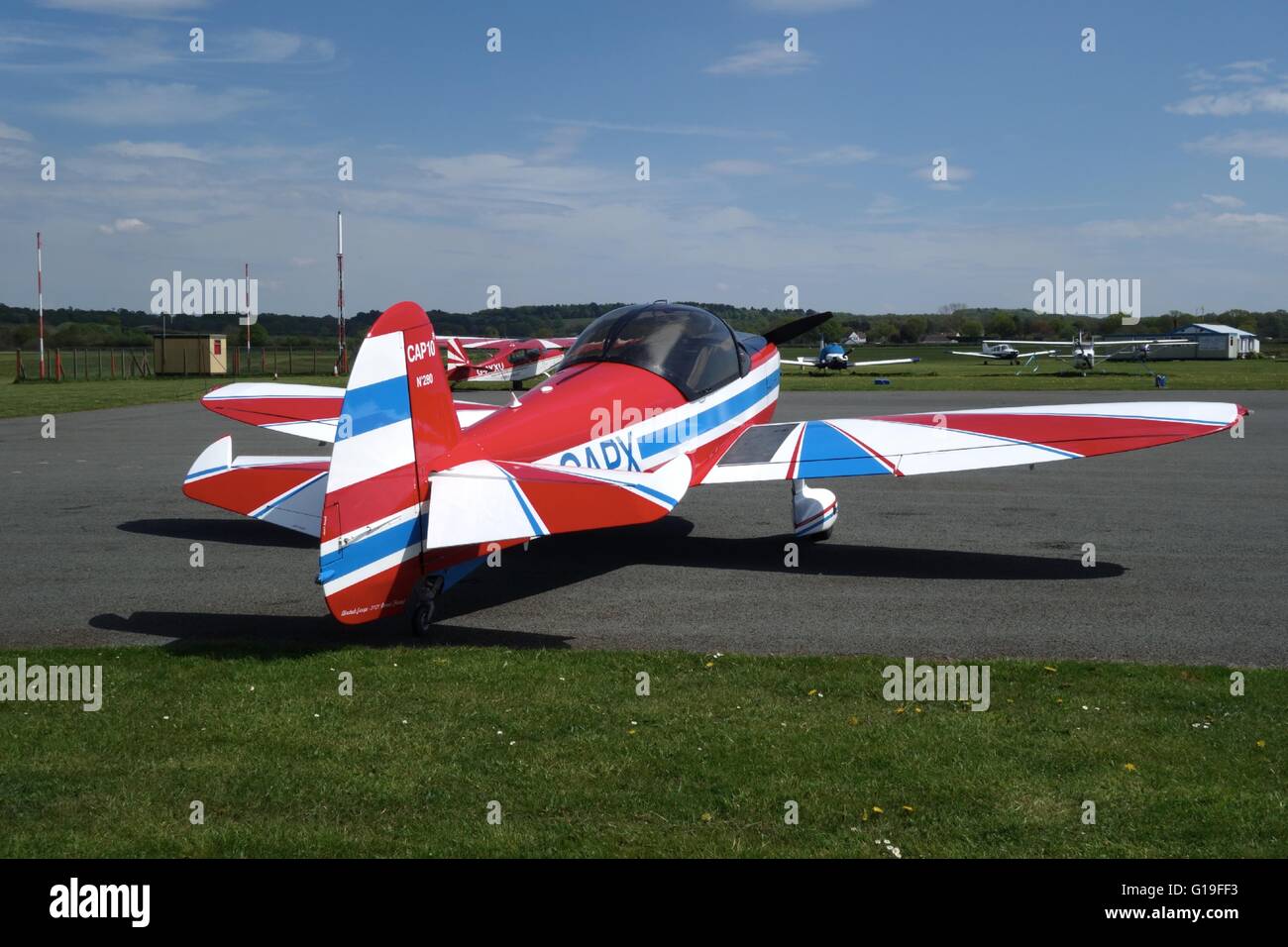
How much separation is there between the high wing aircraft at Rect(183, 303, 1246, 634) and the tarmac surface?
83 centimetres

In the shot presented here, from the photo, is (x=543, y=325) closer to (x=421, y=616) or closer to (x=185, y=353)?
(x=185, y=353)

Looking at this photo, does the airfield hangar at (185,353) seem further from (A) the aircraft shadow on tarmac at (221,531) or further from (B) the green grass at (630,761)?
(B) the green grass at (630,761)

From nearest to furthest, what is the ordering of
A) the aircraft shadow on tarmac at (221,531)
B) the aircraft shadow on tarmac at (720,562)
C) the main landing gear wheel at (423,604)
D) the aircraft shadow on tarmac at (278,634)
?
1. the aircraft shadow on tarmac at (278,634)
2. the main landing gear wheel at (423,604)
3. the aircraft shadow on tarmac at (720,562)
4. the aircraft shadow on tarmac at (221,531)

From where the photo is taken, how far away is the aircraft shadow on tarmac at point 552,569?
779cm

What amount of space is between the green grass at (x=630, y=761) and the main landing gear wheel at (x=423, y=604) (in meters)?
0.45

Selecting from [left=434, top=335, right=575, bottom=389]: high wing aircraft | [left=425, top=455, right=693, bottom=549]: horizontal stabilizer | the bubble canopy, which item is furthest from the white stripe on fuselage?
[left=434, top=335, right=575, bottom=389]: high wing aircraft

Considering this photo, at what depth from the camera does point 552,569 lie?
1034 cm

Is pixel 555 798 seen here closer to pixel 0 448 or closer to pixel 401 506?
pixel 401 506

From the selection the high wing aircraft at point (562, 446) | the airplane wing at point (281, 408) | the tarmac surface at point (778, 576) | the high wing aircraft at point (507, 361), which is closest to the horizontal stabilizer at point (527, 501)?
the high wing aircraft at point (562, 446)

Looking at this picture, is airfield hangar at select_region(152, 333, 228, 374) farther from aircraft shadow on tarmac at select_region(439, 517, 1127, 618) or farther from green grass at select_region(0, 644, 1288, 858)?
green grass at select_region(0, 644, 1288, 858)

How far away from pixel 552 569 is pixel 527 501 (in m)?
3.25

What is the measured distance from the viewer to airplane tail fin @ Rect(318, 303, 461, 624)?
21.8 feet

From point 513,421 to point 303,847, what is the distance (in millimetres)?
4666
